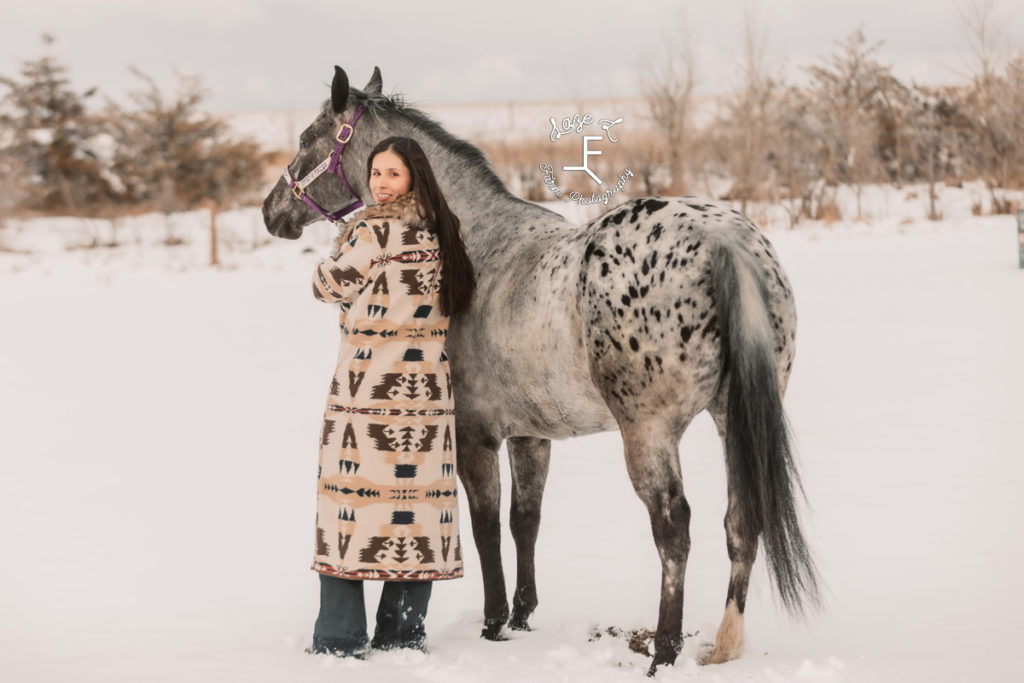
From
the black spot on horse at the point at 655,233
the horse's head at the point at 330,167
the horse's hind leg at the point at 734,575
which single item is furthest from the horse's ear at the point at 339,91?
the horse's hind leg at the point at 734,575

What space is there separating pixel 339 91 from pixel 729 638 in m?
2.53

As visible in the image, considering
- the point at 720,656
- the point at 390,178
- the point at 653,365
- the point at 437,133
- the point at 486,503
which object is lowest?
the point at 720,656

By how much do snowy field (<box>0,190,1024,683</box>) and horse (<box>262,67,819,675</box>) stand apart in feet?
1.42

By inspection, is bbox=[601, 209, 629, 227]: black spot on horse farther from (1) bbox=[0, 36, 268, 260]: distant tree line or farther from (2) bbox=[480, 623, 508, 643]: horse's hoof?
(1) bbox=[0, 36, 268, 260]: distant tree line

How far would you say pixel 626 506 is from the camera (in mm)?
6871

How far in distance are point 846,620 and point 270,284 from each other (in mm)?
14034

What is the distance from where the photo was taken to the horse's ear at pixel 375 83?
4.69 m

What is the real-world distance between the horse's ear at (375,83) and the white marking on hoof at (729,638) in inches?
99.5

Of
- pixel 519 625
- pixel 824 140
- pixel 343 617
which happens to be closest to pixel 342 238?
pixel 343 617

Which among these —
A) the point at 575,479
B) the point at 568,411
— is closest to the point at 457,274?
the point at 568,411

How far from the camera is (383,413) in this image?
3.85 metres

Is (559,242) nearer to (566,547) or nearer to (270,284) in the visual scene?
(566,547)

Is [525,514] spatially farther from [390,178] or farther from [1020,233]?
[1020,233]

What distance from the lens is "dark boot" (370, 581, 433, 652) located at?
3986 mm
